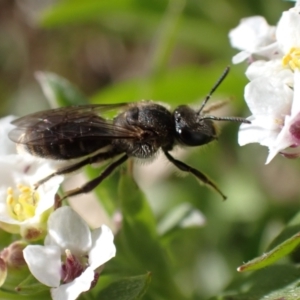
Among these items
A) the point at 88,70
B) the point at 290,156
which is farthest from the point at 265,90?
the point at 88,70

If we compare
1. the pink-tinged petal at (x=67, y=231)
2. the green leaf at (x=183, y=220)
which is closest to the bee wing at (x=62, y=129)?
the pink-tinged petal at (x=67, y=231)

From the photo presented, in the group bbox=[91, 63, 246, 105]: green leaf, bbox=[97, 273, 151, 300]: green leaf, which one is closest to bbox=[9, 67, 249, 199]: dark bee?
bbox=[97, 273, 151, 300]: green leaf

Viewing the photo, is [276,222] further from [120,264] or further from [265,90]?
[265,90]

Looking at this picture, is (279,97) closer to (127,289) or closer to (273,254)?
(273,254)

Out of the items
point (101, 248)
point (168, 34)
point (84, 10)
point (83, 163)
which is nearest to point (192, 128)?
point (83, 163)

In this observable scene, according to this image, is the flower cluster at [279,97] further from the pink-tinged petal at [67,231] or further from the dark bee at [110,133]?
the pink-tinged petal at [67,231]

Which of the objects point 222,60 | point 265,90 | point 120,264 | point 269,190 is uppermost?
point 265,90
